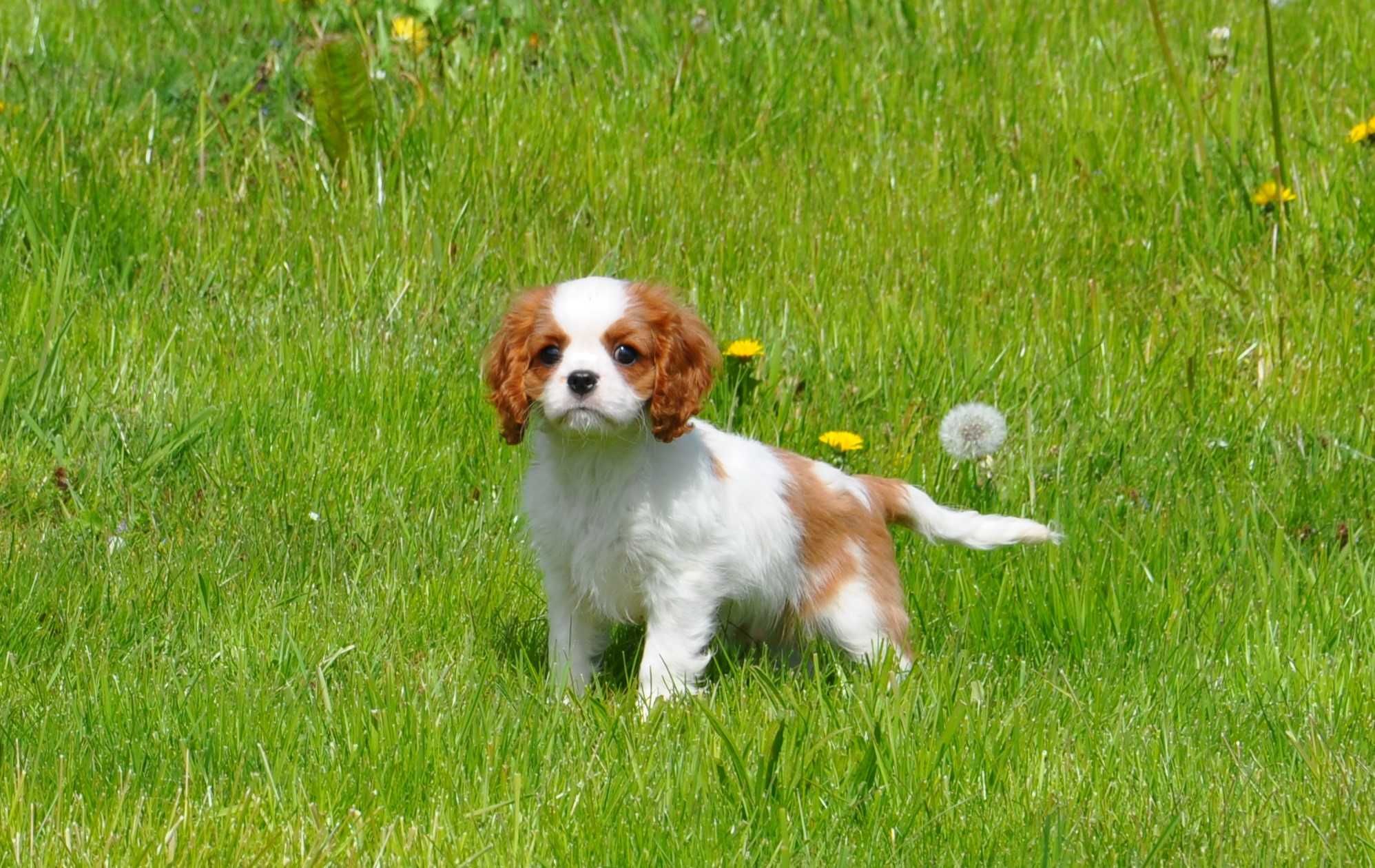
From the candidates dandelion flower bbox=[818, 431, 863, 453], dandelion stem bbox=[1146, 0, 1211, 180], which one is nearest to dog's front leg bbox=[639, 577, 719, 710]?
dandelion flower bbox=[818, 431, 863, 453]

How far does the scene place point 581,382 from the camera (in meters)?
3.35

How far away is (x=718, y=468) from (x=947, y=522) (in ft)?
2.01

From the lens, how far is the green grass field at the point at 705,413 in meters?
3.02

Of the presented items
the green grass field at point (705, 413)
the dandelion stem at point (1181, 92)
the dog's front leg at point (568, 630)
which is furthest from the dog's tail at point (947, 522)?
the dandelion stem at point (1181, 92)

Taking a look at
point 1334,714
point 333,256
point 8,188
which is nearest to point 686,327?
point 1334,714

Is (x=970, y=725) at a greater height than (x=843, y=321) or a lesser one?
lesser

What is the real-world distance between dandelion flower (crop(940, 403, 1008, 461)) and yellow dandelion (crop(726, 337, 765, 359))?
549 mm

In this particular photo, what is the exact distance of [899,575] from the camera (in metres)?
4.09

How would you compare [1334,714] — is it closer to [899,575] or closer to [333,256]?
[899,575]

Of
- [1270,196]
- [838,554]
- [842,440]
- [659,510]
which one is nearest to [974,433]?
[842,440]

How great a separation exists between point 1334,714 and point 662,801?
140 cm

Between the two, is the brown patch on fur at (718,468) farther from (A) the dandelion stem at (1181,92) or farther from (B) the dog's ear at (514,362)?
(A) the dandelion stem at (1181,92)

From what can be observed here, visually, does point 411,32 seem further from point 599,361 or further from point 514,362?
point 599,361

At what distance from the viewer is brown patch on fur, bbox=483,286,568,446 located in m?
3.46
